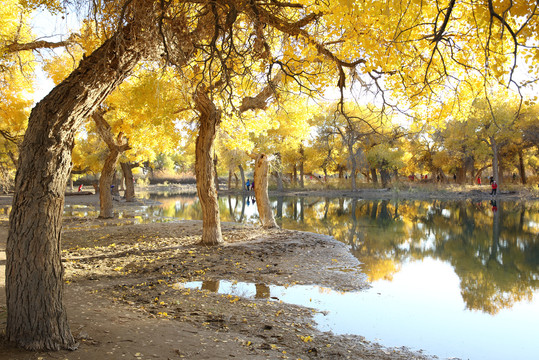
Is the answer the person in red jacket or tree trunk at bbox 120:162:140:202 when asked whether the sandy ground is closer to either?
tree trunk at bbox 120:162:140:202

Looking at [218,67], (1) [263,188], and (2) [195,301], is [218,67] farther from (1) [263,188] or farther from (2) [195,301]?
(1) [263,188]

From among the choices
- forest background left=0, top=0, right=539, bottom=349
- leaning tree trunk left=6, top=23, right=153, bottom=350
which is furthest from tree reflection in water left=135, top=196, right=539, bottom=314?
leaning tree trunk left=6, top=23, right=153, bottom=350

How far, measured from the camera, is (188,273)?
7324mm

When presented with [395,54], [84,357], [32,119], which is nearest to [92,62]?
[32,119]

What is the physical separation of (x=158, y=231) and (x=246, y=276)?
626cm

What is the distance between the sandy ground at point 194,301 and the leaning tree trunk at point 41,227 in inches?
7.5

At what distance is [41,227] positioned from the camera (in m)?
3.14

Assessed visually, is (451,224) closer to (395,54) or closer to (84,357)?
(395,54)

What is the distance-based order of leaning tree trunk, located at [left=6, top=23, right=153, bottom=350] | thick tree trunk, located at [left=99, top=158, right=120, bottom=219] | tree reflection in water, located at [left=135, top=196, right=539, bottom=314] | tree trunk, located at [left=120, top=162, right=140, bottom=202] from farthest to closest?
tree trunk, located at [left=120, top=162, right=140, bottom=202] < thick tree trunk, located at [left=99, top=158, right=120, bottom=219] < tree reflection in water, located at [left=135, top=196, right=539, bottom=314] < leaning tree trunk, located at [left=6, top=23, right=153, bottom=350]

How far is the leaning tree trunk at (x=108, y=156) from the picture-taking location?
15.6m

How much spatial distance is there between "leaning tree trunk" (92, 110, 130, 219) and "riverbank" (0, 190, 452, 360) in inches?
228

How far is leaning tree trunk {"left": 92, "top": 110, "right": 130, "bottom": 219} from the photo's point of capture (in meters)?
15.6

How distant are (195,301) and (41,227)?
9.48ft

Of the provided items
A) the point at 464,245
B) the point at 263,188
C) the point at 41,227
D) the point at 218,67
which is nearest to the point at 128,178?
the point at 263,188
